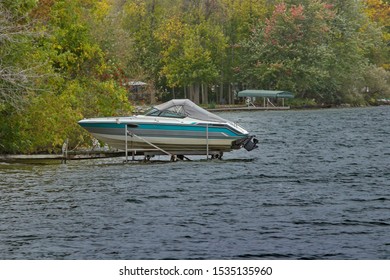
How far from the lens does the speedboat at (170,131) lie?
3800cm

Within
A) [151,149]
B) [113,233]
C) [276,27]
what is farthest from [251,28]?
[113,233]

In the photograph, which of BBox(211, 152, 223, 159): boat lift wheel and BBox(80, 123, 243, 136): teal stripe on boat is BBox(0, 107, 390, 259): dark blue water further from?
BBox(80, 123, 243, 136): teal stripe on boat

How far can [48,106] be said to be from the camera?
39.0 metres

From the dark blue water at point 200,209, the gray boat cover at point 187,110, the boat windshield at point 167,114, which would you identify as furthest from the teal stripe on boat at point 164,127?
the dark blue water at point 200,209

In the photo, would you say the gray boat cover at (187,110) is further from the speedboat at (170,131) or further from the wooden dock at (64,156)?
the wooden dock at (64,156)

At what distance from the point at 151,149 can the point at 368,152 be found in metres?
12.3

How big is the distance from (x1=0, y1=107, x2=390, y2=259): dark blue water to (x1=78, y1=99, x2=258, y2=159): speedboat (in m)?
0.77

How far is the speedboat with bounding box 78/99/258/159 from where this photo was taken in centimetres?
3800

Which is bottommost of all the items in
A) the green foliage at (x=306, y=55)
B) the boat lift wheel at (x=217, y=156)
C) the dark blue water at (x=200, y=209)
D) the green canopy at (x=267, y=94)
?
the dark blue water at (x=200, y=209)

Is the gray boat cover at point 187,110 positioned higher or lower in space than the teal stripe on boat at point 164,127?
higher

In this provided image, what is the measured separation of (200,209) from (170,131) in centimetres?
1234

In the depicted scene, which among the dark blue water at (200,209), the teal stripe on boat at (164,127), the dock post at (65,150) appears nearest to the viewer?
the dark blue water at (200,209)

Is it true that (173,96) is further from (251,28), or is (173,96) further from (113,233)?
(113,233)

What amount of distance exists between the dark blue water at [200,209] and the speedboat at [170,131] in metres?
0.77
